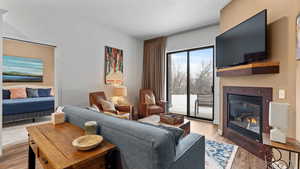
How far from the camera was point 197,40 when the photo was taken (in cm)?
421

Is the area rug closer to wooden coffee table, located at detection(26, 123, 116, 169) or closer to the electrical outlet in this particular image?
the electrical outlet

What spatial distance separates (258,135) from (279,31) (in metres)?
1.58

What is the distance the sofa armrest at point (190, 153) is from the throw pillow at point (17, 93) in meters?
5.71

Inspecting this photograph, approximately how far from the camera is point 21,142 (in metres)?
2.62

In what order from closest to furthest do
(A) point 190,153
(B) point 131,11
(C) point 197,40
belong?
(A) point 190,153
(B) point 131,11
(C) point 197,40

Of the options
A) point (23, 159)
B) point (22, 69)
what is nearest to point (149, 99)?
point (23, 159)

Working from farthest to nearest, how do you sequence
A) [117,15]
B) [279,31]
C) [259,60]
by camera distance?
[117,15]
[259,60]
[279,31]

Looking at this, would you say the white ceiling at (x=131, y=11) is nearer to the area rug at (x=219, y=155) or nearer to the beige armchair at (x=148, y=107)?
the beige armchair at (x=148, y=107)

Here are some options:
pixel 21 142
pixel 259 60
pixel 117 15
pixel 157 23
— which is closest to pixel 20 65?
pixel 21 142

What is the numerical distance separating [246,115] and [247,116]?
28 millimetres

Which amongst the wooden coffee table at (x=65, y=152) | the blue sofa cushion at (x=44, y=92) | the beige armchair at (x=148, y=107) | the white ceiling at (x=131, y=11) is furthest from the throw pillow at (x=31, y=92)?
the wooden coffee table at (x=65, y=152)

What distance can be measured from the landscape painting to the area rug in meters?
6.37

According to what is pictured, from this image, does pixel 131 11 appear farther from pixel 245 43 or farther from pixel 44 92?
pixel 44 92

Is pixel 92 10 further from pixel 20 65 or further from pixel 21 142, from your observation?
pixel 20 65
